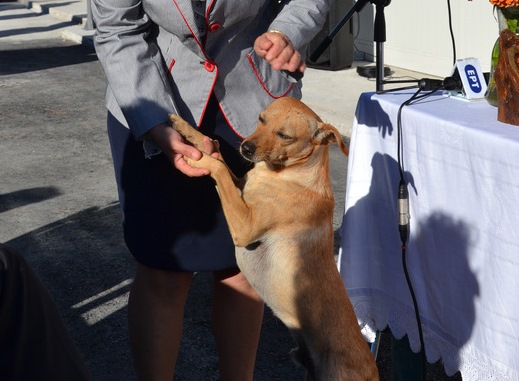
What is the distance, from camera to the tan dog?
8.99 ft

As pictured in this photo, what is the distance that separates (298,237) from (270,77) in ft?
1.70

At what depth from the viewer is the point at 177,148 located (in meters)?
2.64

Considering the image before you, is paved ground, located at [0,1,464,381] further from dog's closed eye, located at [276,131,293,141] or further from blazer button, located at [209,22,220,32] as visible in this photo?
blazer button, located at [209,22,220,32]

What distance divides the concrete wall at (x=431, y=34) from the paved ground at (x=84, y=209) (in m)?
0.78

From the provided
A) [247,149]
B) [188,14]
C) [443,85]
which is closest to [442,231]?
[443,85]

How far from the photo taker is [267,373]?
3906mm

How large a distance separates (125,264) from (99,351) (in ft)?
3.49

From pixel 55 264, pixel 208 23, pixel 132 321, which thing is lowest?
pixel 55 264

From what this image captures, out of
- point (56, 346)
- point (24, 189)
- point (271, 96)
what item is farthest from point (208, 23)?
point (24, 189)

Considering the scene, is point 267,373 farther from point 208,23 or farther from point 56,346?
point 56,346

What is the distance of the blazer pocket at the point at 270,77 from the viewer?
2844 mm

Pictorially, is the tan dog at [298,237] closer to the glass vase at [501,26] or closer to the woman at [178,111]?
the woman at [178,111]

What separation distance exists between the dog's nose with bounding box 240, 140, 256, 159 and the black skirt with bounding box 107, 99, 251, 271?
0.21 m

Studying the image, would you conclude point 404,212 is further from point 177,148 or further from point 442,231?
point 177,148
